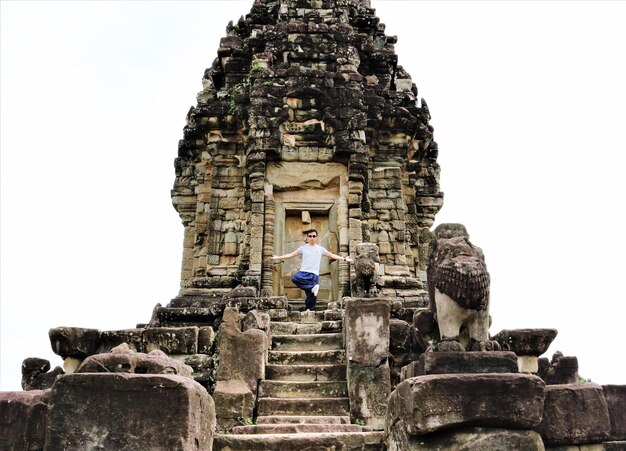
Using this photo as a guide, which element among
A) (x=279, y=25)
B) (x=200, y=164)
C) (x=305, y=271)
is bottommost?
(x=305, y=271)

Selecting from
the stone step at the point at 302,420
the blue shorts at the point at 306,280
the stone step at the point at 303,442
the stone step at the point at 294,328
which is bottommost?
the stone step at the point at 303,442

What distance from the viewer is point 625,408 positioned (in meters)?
5.02

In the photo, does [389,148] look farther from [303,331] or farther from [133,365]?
[133,365]

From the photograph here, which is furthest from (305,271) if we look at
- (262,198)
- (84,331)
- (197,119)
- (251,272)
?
(197,119)

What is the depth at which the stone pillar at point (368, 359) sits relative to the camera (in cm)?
657

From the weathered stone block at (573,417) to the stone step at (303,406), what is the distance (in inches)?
98.4

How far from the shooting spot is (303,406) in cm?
674

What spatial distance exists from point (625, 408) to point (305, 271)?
19.6 feet

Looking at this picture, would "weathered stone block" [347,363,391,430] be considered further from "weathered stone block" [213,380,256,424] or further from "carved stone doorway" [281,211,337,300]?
"carved stone doorway" [281,211,337,300]

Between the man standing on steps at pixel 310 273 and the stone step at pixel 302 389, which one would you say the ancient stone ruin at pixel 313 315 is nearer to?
the stone step at pixel 302 389

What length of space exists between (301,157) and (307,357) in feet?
16.7

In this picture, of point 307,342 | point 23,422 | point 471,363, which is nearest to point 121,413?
point 23,422

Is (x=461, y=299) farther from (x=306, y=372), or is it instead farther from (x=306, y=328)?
(x=306, y=328)

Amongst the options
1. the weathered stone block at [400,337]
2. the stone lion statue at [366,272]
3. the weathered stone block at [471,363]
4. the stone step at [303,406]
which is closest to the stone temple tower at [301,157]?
the stone lion statue at [366,272]
